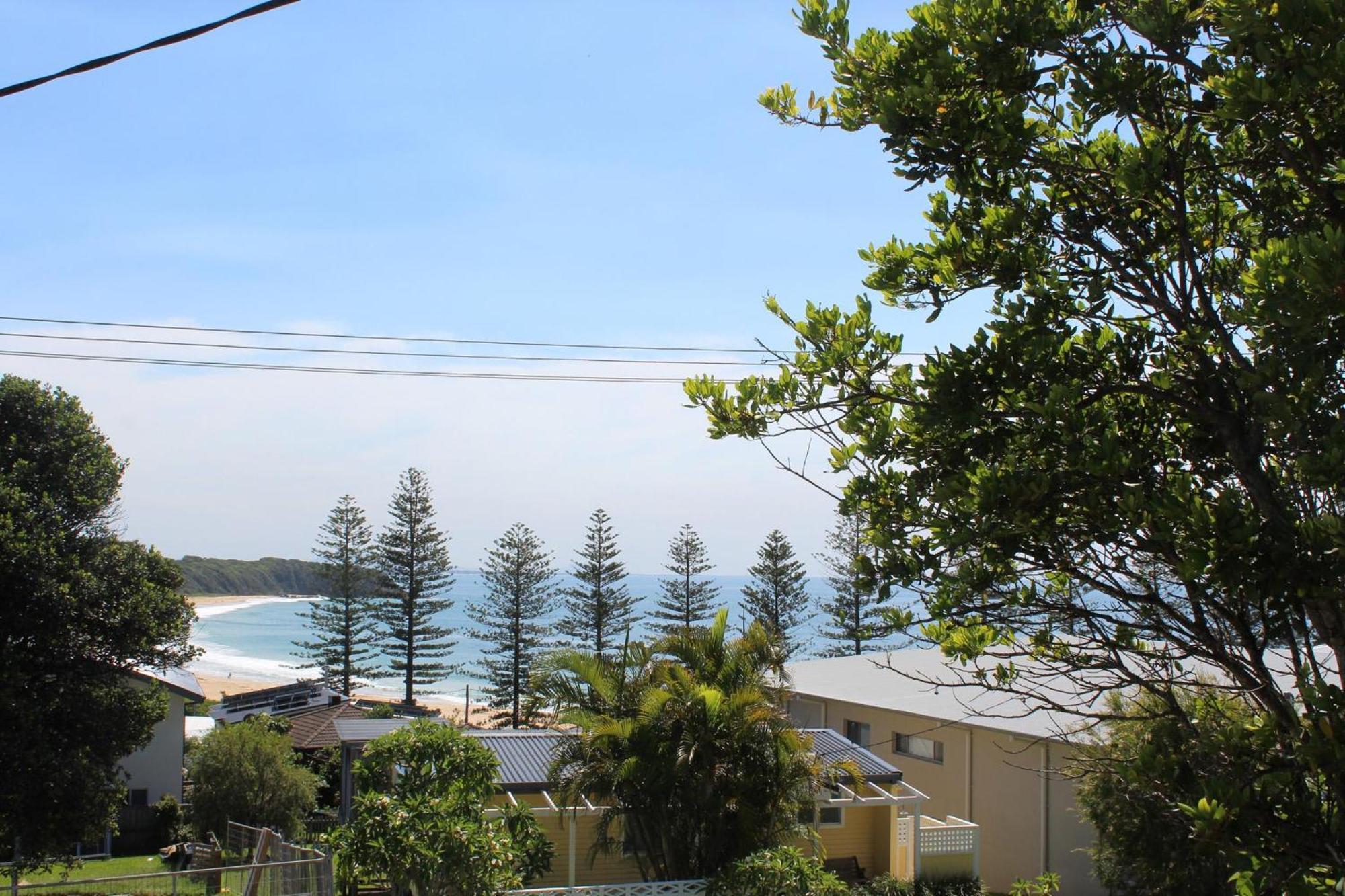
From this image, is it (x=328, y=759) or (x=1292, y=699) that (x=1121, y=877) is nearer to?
(x=1292, y=699)

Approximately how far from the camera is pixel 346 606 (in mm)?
45969

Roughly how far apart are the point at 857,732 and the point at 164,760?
16.0m

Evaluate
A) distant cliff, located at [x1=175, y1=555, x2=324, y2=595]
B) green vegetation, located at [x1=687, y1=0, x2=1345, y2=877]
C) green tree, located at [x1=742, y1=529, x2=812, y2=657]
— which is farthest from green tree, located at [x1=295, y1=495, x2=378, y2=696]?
distant cliff, located at [x1=175, y1=555, x2=324, y2=595]

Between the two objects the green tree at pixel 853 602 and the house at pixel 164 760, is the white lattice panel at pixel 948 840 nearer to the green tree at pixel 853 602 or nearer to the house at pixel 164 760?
the green tree at pixel 853 602

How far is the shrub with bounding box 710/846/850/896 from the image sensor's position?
11.4 meters

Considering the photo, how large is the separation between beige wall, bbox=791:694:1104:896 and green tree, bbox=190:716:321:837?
39.7ft

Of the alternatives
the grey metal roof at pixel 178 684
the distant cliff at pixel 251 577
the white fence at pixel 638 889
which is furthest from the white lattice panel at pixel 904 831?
the distant cliff at pixel 251 577

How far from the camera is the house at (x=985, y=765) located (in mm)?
16391

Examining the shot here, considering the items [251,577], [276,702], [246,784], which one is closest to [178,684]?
[246,784]

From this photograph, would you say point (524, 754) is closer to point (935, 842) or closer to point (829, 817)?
point (829, 817)

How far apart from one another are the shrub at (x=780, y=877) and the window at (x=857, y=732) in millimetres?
9923

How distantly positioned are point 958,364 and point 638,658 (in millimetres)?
10784

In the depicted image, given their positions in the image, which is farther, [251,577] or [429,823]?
[251,577]

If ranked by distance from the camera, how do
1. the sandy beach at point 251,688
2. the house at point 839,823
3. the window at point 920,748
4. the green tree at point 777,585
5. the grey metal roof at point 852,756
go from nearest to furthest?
the house at point 839,823 → the grey metal roof at point 852,756 → the window at point 920,748 → the green tree at point 777,585 → the sandy beach at point 251,688
